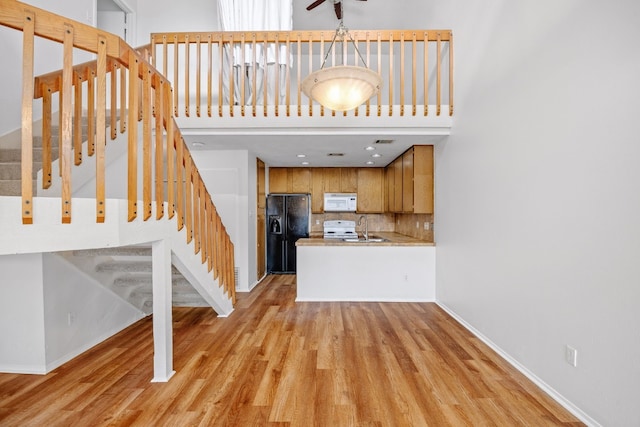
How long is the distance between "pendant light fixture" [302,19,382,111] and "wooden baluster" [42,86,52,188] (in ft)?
6.20

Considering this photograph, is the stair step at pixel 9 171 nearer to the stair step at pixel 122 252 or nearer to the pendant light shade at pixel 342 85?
the stair step at pixel 122 252

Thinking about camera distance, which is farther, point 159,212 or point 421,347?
point 421,347

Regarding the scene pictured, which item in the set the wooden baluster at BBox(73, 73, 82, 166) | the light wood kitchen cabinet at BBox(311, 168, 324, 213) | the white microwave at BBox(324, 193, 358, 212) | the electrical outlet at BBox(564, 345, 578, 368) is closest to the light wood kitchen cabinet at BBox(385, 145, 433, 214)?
the white microwave at BBox(324, 193, 358, 212)

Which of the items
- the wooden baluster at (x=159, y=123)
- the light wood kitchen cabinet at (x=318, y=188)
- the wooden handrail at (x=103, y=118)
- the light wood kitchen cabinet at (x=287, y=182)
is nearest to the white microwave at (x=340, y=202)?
the light wood kitchen cabinet at (x=318, y=188)

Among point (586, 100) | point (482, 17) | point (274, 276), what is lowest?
point (274, 276)

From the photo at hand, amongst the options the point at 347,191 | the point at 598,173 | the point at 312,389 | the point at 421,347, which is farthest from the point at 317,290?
the point at 598,173

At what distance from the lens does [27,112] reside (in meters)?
1.21

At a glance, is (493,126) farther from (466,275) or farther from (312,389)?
(312,389)

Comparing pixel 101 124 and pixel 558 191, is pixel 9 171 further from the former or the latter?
pixel 558 191

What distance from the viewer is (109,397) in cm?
202

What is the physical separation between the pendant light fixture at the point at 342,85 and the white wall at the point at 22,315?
2.51 meters

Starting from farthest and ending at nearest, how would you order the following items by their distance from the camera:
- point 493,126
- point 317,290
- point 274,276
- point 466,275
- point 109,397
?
point 274,276 < point 317,290 < point 466,275 < point 493,126 < point 109,397

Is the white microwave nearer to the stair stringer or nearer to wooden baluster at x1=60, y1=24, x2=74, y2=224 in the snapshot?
the stair stringer

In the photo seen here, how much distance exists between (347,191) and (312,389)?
4438mm
